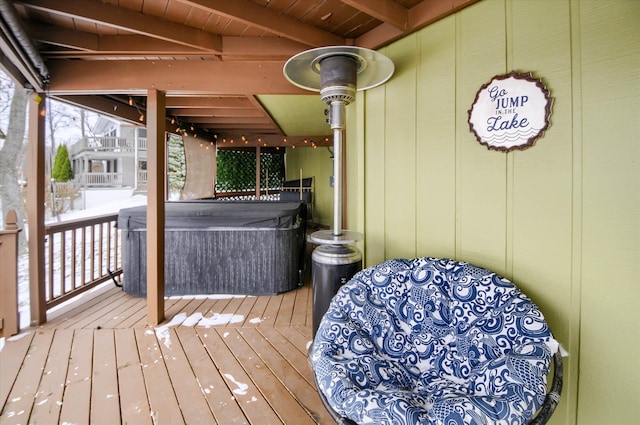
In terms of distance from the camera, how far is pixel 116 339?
231 centimetres

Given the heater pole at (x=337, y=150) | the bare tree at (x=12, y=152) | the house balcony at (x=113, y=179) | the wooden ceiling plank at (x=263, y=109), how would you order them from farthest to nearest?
1. the house balcony at (x=113, y=179)
2. the bare tree at (x=12, y=152)
3. the wooden ceiling plank at (x=263, y=109)
4. the heater pole at (x=337, y=150)

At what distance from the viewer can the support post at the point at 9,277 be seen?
2330 mm

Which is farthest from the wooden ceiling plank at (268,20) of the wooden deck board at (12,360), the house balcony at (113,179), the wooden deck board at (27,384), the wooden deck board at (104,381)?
the house balcony at (113,179)

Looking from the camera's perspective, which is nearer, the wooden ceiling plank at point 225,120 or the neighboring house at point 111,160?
the wooden ceiling plank at point 225,120

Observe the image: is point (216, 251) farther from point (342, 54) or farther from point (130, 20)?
point (342, 54)

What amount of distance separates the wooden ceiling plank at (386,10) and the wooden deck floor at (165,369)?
2.23 metres

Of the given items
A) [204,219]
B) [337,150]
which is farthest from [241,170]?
[337,150]

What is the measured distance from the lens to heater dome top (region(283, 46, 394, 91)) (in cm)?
163

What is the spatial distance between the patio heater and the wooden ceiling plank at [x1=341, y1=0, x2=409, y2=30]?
24cm

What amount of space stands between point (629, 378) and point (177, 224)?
11.3 feet

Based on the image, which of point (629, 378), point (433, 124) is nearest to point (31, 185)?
point (433, 124)

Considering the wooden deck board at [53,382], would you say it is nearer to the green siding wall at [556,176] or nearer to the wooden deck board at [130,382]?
the wooden deck board at [130,382]

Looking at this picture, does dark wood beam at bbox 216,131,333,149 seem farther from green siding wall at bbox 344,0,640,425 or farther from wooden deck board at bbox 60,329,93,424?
wooden deck board at bbox 60,329,93,424

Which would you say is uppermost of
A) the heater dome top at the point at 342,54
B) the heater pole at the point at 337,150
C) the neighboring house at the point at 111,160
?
the neighboring house at the point at 111,160
